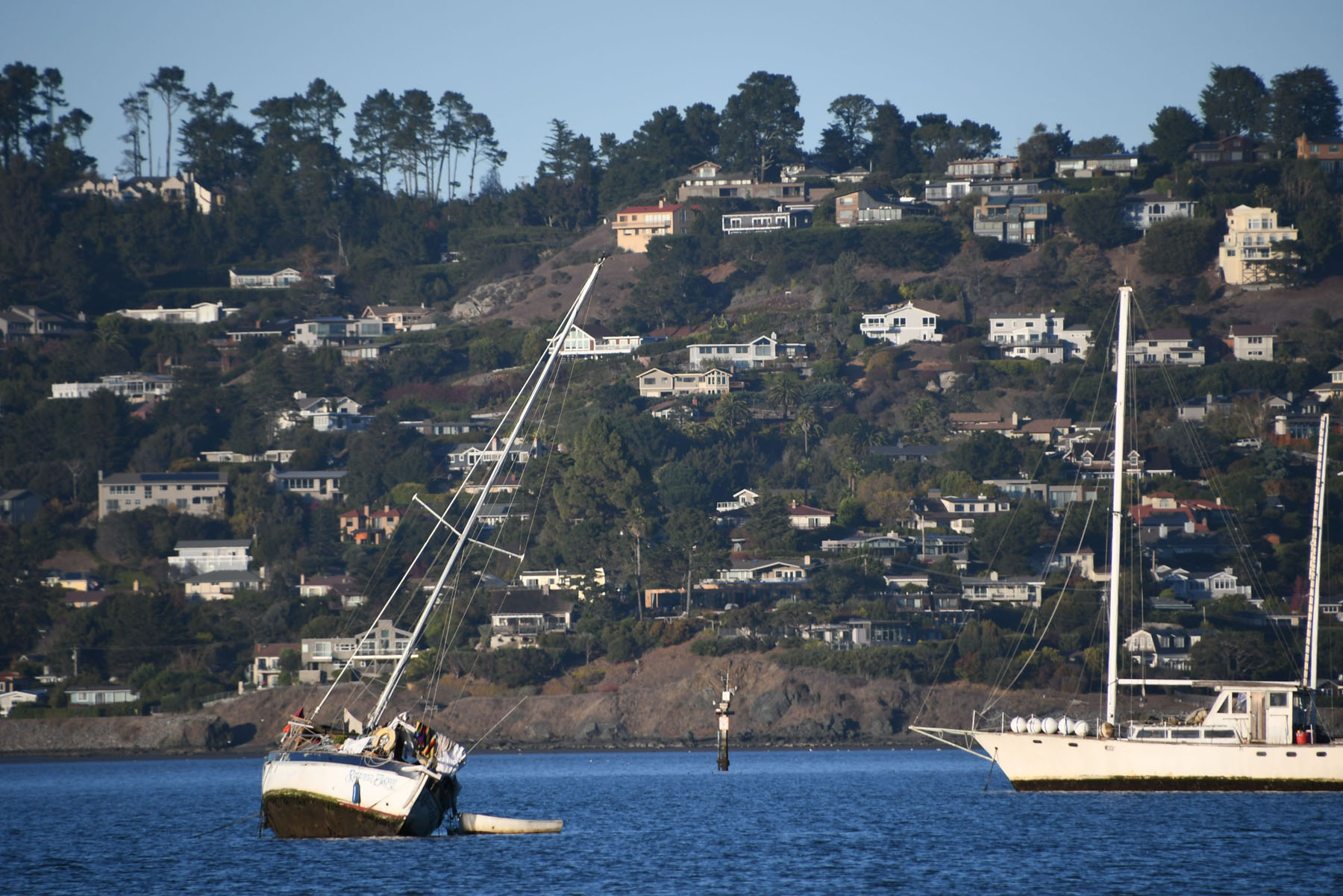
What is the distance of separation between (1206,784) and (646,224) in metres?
145

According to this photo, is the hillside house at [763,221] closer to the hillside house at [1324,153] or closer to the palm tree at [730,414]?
the palm tree at [730,414]

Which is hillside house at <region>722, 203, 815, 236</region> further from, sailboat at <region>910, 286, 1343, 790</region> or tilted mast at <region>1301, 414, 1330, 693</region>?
sailboat at <region>910, 286, 1343, 790</region>

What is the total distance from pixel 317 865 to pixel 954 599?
237 ft

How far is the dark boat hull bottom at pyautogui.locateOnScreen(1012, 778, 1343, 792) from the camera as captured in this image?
148 feet

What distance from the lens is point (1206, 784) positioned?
45562 millimetres

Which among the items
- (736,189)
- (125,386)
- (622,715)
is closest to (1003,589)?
(622,715)

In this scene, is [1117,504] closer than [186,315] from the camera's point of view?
Yes

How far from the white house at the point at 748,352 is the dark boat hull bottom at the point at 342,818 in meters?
120

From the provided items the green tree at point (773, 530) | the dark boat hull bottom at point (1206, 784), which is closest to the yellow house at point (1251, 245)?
the green tree at point (773, 530)

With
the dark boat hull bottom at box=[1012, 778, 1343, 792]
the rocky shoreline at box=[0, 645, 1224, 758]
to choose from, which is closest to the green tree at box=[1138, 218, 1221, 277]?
the rocky shoreline at box=[0, 645, 1224, 758]

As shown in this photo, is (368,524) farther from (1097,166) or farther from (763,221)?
(1097,166)

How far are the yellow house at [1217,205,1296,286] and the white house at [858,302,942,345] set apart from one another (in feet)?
95.1

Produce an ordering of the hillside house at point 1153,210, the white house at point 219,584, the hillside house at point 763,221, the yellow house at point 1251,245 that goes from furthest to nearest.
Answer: the hillside house at point 763,221 < the hillside house at point 1153,210 < the yellow house at point 1251,245 < the white house at point 219,584

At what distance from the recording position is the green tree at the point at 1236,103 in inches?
7288
